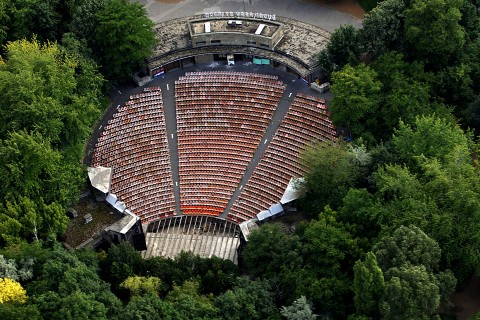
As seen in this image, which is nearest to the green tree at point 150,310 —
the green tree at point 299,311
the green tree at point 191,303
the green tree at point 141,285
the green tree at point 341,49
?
the green tree at point 191,303

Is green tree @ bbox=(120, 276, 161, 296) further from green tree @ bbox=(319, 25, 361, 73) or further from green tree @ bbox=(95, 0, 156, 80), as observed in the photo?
green tree @ bbox=(319, 25, 361, 73)

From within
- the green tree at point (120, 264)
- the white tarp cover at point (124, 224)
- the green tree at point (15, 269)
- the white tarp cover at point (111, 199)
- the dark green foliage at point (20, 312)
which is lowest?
the dark green foliage at point (20, 312)

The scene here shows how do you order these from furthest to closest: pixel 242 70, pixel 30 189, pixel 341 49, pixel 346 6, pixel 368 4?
pixel 346 6 → pixel 368 4 → pixel 242 70 → pixel 341 49 → pixel 30 189

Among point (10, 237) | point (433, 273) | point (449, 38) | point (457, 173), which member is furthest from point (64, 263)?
point (449, 38)

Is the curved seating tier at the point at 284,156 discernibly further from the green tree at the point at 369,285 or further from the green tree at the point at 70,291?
the green tree at the point at 369,285

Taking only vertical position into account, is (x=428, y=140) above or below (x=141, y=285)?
above

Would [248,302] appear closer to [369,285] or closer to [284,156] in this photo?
[369,285]

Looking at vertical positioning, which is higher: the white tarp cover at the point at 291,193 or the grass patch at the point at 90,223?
the white tarp cover at the point at 291,193

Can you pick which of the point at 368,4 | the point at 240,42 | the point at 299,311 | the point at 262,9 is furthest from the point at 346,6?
the point at 299,311
